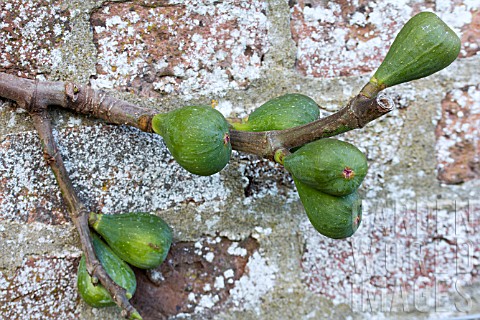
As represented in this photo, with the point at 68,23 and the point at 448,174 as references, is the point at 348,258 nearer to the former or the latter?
the point at 448,174

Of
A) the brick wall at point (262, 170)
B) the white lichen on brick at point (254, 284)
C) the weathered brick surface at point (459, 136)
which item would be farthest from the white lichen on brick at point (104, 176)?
the weathered brick surface at point (459, 136)

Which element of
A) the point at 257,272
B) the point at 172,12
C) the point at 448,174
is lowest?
the point at 257,272

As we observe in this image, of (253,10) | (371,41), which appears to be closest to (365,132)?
(371,41)

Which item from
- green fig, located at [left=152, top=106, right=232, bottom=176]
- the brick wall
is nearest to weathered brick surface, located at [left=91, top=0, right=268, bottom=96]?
the brick wall

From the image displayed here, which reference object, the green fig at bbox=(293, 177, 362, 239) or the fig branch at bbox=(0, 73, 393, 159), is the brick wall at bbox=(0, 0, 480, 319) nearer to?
Result: the fig branch at bbox=(0, 73, 393, 159)

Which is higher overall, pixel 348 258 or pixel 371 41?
pixel 371 41

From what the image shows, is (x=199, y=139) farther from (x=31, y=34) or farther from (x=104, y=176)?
(x=31, y=34)
